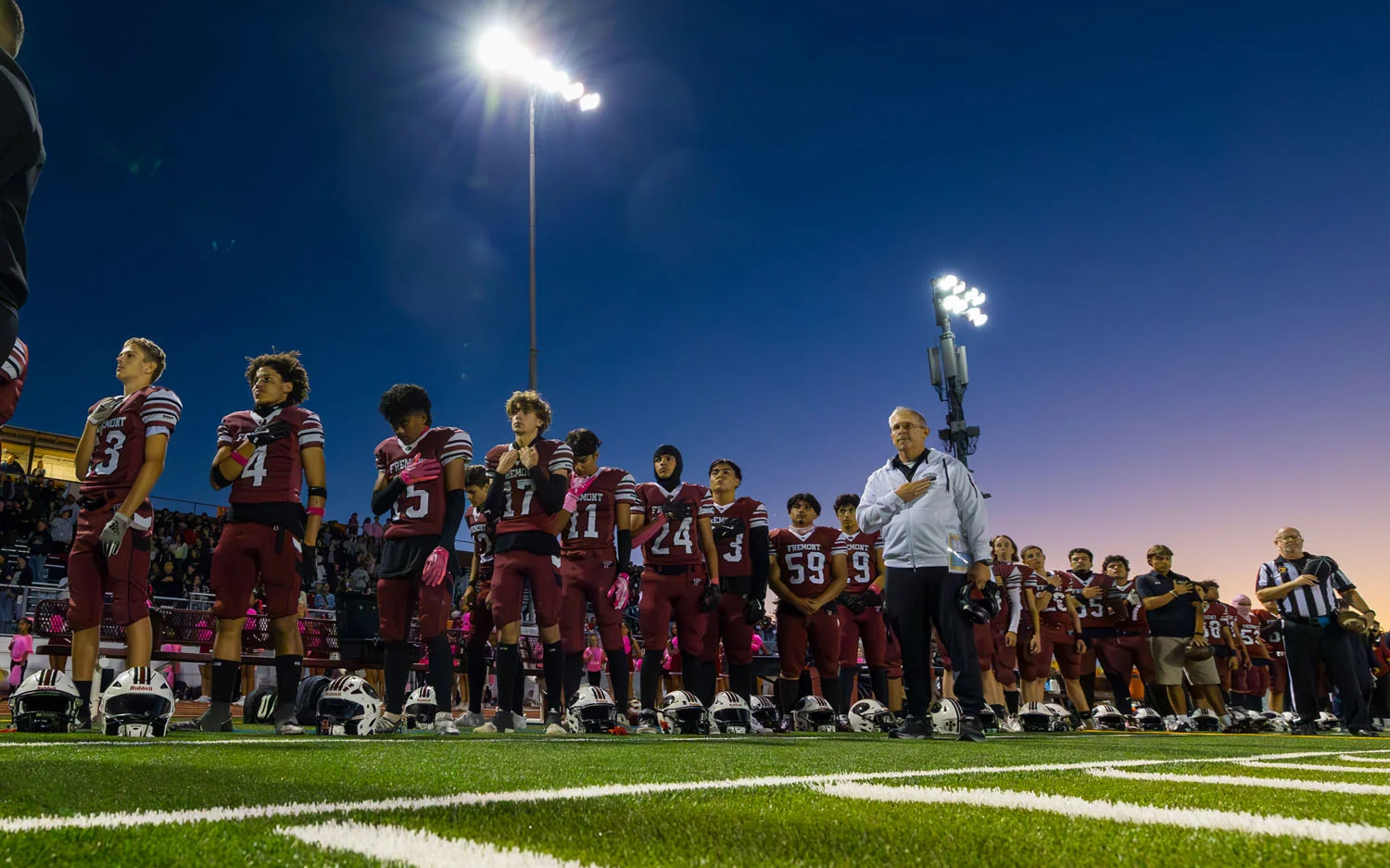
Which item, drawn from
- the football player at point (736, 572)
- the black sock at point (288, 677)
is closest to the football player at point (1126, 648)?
the football player at point (736, 572)

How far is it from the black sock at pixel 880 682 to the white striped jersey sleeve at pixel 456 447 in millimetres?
6156

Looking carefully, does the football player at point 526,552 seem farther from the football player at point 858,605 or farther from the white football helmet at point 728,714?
the football player at point 858,605

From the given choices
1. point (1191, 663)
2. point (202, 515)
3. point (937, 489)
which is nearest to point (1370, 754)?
point (937, 489)

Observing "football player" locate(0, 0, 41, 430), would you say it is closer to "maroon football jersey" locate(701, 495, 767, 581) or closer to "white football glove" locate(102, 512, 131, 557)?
"white football glove" locate(102, 512, 131, 557)

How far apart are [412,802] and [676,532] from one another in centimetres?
576

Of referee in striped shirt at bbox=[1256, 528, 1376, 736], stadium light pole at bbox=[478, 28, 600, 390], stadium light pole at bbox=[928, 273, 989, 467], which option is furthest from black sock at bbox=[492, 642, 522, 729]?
stadium light pole at bbox=[928, 273, 989, 467]

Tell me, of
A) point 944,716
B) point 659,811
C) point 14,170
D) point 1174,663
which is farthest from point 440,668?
point 1174,663

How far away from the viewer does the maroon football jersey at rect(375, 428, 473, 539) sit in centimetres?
607

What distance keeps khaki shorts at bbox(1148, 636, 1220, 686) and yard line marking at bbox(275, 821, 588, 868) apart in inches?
432

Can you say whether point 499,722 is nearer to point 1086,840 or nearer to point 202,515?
point 1086,840

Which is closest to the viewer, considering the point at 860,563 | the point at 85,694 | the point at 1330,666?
the point at 85,694

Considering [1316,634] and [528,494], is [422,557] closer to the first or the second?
[528,494]

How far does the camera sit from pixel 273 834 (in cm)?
161

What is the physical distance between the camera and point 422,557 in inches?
237
